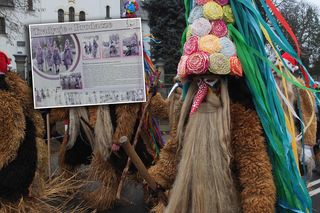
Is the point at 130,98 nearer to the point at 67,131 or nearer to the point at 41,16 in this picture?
the point at 67,131

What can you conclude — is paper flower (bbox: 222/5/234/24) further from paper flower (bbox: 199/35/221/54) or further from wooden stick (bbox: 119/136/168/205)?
wooden stick (bbox: 119/136/168/205)

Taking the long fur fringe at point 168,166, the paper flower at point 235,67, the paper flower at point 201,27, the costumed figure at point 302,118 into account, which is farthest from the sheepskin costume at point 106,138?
the paper flower at point 235,67

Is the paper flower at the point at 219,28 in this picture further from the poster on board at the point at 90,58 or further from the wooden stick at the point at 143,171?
the poster on board at the point at 90,58

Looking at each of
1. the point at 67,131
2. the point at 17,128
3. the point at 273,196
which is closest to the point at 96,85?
the point at 67,131

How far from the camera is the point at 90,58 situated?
14.3 ft

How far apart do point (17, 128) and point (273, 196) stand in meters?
1.71

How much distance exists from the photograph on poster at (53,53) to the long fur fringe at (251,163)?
2.43 meters

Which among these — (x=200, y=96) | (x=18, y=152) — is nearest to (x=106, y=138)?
(x=18, y=152)

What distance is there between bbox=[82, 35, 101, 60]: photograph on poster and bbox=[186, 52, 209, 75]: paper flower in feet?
7.10

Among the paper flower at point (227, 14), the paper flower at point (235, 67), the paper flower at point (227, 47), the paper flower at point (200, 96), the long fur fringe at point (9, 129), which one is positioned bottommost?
the long fur fringe at point (9, 129)

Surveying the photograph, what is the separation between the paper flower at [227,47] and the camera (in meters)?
2.32

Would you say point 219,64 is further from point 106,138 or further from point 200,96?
point 106,138

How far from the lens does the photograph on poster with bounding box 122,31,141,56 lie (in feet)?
14.3

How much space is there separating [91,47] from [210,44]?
2.25m
